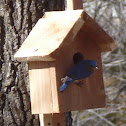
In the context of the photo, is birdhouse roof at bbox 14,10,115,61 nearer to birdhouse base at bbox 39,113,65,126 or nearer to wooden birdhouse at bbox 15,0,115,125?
wooden birdhouse at bbox 15,0,115,125

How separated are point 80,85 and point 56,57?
308mm

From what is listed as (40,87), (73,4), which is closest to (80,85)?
(40,87)

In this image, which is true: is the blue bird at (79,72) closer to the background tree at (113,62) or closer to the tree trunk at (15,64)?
the tree trunk at (15,64)

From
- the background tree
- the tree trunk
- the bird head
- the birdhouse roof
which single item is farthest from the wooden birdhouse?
the background tree

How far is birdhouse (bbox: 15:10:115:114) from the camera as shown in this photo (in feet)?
9.09

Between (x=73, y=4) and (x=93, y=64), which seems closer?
(x=93, y=64)

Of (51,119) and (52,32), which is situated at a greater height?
(52,32)

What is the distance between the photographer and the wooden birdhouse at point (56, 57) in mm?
2771

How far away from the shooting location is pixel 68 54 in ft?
9.68

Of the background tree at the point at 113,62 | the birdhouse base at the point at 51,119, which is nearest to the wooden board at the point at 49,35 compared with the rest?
the birdhouse base at the point at 51,119

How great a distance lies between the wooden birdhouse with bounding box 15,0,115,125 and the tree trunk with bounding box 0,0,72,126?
0.43 metres

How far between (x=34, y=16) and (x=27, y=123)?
2.63 feet

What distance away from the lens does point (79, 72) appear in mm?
2883

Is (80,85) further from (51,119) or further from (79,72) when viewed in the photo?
(51,119)
